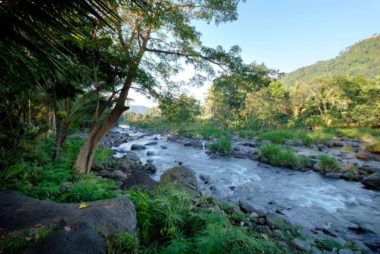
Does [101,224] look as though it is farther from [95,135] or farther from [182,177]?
[182,177]

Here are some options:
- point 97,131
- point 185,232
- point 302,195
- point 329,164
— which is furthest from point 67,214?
point 329,164

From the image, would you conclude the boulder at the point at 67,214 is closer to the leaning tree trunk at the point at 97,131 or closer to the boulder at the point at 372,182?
the leaning tree trunk at the point at 97,131

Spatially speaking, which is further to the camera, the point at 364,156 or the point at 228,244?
the point at 364,156

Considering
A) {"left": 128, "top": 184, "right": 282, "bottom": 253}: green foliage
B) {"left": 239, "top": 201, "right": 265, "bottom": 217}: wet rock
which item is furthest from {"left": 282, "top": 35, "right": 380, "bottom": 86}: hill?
{"left": 128, "top": 184, "right": 282, "bottom": 253}: green foliage

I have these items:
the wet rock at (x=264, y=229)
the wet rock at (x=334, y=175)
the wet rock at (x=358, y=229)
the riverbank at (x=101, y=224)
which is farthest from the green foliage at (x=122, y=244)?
the wet rock at (x=334, y=175)

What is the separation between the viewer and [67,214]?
9.05 feet

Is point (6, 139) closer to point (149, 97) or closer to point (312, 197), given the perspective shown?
point (149, 97)

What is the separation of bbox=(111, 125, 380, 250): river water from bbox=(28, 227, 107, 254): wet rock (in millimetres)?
5358

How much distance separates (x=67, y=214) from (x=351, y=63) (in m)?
138

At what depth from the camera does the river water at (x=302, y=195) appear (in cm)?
590

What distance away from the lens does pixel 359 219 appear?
6.14 m

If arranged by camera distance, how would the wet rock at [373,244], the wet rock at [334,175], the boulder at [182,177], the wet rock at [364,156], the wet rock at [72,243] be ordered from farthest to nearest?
1. the wet rock at [364,156]
2. the wet rock at [334,175]
3. the boulder at [182,177]
4. the wet rock at [373,244]
5. the wet rock at [72,243]

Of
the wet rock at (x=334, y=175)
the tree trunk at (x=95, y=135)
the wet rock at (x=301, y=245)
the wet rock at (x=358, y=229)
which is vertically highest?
the tree trunk at (x=95, y=135)

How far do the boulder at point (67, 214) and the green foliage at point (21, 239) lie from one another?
197 mm
